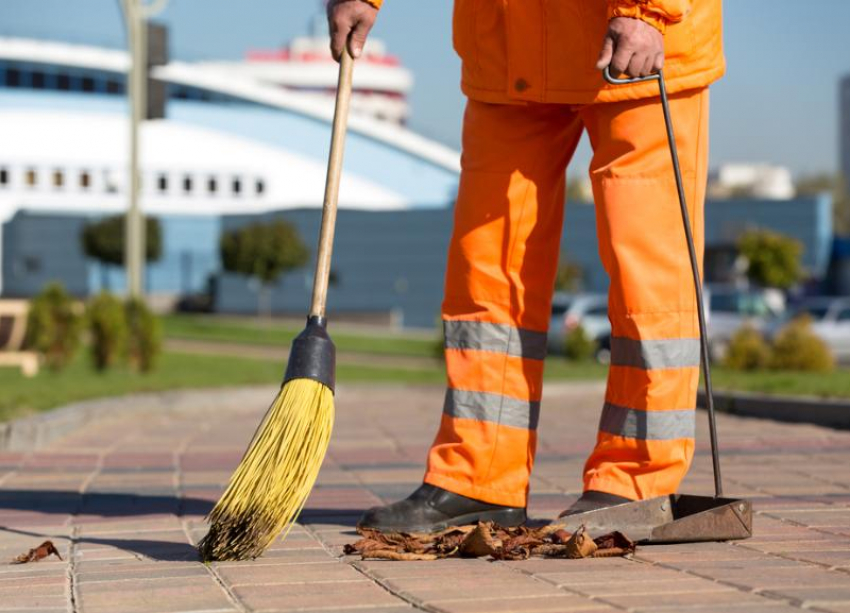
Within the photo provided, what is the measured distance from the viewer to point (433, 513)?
3963 millimetres

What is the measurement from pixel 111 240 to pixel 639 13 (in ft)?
168

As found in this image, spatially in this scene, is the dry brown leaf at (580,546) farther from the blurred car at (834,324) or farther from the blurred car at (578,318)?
the blurred car at (578,318)

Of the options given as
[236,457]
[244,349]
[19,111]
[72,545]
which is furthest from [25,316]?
[19,111]

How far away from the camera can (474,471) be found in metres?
3.98

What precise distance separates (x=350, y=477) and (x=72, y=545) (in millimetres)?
1888

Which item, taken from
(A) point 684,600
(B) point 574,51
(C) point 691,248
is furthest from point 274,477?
(B) point 574,51

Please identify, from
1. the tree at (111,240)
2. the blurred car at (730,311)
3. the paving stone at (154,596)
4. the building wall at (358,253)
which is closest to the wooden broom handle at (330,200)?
the paving stone at (154,596)

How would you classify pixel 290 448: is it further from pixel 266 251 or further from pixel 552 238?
pixel 266 251

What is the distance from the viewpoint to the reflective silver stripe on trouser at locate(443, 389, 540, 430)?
4004mm

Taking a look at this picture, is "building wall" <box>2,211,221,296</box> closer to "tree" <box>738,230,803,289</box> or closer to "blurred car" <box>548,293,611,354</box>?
"tree" <box>738,230,803,289</box>

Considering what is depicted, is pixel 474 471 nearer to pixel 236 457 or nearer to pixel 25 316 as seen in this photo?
pixel 236 457

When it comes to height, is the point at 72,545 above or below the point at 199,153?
below

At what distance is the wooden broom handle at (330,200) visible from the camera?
3.74 meters

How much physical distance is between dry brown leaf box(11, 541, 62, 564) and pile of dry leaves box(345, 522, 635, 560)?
0.78 meters
